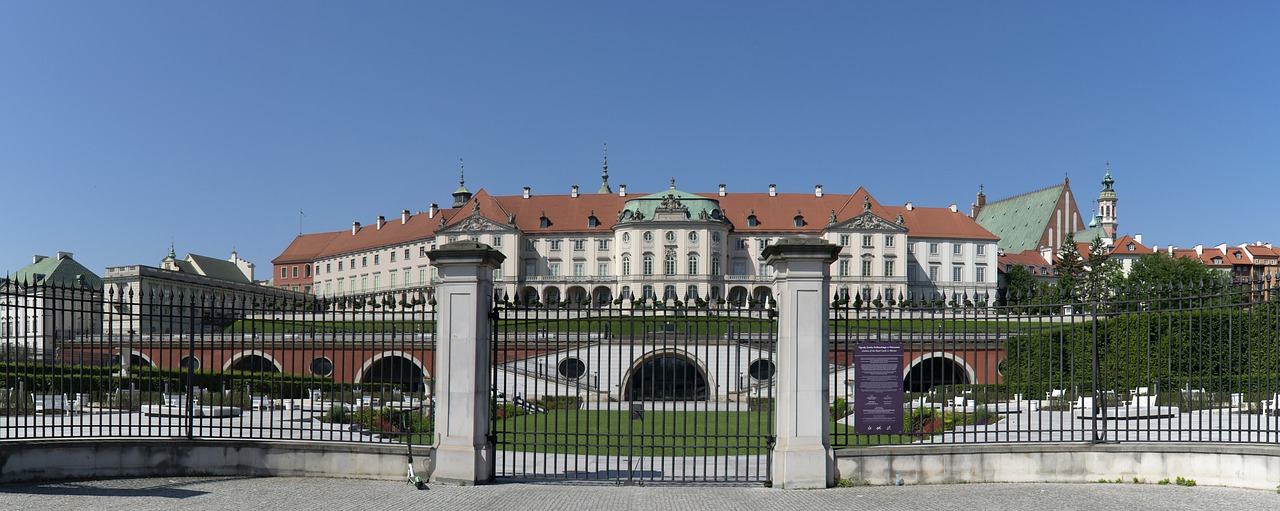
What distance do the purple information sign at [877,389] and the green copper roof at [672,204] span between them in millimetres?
80851

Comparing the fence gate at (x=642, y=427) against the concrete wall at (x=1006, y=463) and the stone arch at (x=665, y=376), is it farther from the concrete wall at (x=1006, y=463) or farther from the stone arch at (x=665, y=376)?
the concrete wall at (x=1006, y=463)

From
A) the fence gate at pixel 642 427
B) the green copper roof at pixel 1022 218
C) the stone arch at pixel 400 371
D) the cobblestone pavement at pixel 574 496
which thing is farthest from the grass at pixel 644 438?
the green copper roof at pixel 1022 218

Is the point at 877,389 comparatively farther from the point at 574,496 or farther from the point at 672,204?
the point at 672,204

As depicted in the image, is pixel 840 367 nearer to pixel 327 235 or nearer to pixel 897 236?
pixel 897 236

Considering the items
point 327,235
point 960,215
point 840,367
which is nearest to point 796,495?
point 840,367

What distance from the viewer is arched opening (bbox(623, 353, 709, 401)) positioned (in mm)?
11748

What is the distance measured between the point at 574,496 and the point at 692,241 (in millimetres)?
82130

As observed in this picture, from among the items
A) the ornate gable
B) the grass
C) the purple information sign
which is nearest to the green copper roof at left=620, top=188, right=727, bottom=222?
the ornate gable

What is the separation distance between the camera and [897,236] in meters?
93.7

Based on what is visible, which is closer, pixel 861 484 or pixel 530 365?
pixel 861 484

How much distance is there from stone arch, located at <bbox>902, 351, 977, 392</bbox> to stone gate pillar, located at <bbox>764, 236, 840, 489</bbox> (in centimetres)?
113

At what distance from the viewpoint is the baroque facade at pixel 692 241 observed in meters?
93.2

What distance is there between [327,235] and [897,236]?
217ft

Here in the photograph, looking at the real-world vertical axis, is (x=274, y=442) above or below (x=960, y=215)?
below
